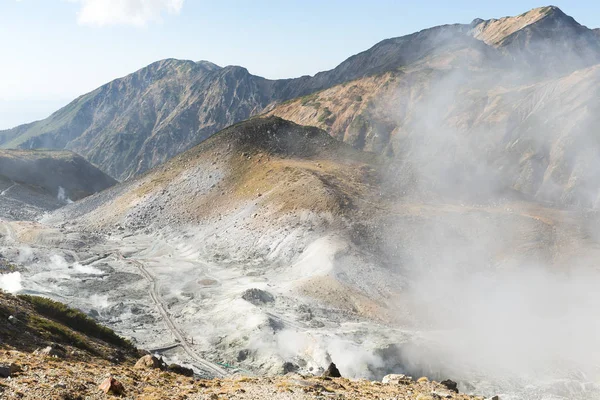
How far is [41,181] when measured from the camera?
431 feet

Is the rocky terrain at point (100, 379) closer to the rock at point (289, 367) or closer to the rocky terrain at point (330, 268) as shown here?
the rocky terrain at point (330, 268)

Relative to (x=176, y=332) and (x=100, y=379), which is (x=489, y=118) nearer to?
(x=176, y=332)

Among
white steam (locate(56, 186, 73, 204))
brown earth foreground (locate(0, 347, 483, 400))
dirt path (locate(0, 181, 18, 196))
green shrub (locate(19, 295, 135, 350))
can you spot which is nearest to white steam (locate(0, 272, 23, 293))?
green shrub (locate(19, 295, 135, 350))

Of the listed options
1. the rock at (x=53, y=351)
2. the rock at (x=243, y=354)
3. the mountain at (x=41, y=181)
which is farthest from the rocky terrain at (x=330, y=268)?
the mountain at (x=41, y=181)

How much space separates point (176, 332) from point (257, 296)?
25.4ft

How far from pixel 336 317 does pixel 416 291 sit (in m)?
9.32

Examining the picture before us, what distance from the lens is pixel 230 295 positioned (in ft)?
145

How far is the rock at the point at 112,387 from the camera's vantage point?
14.3 meters

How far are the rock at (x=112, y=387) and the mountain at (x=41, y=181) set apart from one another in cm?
8265

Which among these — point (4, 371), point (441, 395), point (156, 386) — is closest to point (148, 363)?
point (156, 386)

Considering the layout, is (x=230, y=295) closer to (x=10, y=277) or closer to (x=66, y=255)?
(x=10, y=277)

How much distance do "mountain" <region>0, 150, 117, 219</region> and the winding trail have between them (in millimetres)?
48378

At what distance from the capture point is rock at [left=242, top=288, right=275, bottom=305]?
4154 cm

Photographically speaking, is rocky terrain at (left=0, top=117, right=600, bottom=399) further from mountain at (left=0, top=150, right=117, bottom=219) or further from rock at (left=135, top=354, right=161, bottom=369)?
mountain at (left=0, top=150, right=117, bottom=219)
